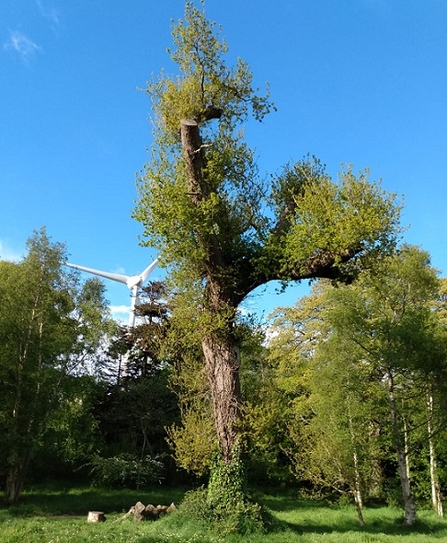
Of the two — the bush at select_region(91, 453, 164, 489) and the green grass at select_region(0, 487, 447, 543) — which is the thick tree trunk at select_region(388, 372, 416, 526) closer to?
the green grass at select_region(0, 487, 447, 543)

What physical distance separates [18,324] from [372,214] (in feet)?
55.8

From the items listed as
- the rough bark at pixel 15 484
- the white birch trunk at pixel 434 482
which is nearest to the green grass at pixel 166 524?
the rough bark at pixel 15 484

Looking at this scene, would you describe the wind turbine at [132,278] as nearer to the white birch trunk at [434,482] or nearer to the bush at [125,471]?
the bush at [125,471]

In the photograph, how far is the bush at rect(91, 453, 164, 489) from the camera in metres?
29.1

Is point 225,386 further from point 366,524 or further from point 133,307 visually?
point 133,307

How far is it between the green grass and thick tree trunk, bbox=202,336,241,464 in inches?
79.5

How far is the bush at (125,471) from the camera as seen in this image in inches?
1145

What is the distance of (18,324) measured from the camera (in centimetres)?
2327

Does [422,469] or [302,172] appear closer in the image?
[302,172]

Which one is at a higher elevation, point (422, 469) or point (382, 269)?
point (382, 269)

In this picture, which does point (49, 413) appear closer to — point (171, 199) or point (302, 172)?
point (171, 199)

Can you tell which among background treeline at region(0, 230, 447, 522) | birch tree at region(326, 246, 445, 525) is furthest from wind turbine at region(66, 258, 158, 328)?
birch tree at region(326, 246, 445, 525)

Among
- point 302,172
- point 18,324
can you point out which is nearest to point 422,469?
point 302,172

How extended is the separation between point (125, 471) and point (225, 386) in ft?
59.6
